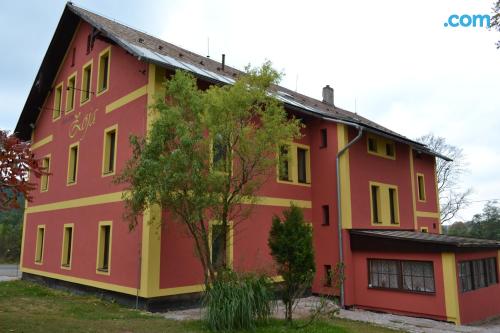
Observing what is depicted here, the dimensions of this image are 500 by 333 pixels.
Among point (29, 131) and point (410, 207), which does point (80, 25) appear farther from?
point (410, 207)

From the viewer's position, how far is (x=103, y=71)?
14.4 m

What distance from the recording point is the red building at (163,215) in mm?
11312

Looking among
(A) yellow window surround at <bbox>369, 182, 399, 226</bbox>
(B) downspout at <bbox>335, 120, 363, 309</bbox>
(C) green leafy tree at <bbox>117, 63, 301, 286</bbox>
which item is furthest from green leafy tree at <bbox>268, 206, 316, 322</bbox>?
(A) yellow window surround at <bbox>369, 182, 399, 226</bbox>

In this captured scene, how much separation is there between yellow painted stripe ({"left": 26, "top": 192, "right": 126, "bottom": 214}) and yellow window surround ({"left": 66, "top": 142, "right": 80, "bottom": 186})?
80 cm

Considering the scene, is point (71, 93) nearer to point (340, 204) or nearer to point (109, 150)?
point (109, 150)

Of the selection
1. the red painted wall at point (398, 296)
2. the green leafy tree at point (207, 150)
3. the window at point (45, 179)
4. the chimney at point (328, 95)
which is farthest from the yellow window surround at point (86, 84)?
the chimney at point (328, 95)

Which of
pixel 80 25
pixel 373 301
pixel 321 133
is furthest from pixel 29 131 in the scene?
pixel 373 301

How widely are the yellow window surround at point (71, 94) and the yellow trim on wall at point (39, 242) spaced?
485 cm

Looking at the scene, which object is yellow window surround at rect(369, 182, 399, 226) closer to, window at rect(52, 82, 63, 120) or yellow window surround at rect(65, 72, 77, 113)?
yellow window surround at rect(65, 72, 77, 113)

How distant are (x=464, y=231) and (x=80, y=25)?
42.2 meters

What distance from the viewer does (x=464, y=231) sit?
144 ft

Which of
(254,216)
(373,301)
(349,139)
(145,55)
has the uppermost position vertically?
(145,55)

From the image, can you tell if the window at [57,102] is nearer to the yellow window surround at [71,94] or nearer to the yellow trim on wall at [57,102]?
the yellow trim on wall at [57,102]

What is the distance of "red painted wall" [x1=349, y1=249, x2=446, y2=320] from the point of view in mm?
11398
